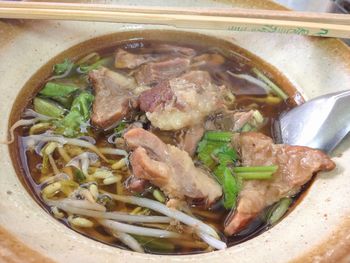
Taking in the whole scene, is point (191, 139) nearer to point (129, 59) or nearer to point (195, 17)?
point (195, 17)

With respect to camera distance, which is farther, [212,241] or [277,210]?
[277,210]

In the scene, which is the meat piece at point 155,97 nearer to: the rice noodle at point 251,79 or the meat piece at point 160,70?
the meat piece at point 160,70

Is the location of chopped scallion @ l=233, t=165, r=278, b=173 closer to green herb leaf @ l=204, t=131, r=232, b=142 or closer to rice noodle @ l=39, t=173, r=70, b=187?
green herb leaf @ l=204, t=131, r=232, b=142

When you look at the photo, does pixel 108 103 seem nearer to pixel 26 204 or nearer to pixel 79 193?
pixel 79 193

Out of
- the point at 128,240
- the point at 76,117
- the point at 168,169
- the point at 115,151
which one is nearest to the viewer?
the point at 128,240

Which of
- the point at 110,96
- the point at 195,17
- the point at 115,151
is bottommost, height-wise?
the point at 115,151

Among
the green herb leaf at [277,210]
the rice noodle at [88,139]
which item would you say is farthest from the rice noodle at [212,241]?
the rice noodle at [88,139]

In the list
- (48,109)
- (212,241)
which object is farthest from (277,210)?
(48,109)

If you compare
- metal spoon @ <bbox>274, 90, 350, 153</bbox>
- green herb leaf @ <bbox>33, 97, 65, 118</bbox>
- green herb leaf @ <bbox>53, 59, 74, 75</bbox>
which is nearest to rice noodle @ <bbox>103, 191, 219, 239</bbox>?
green herb leaf @ <bbox>33, 97, 65, 118</bbox>
